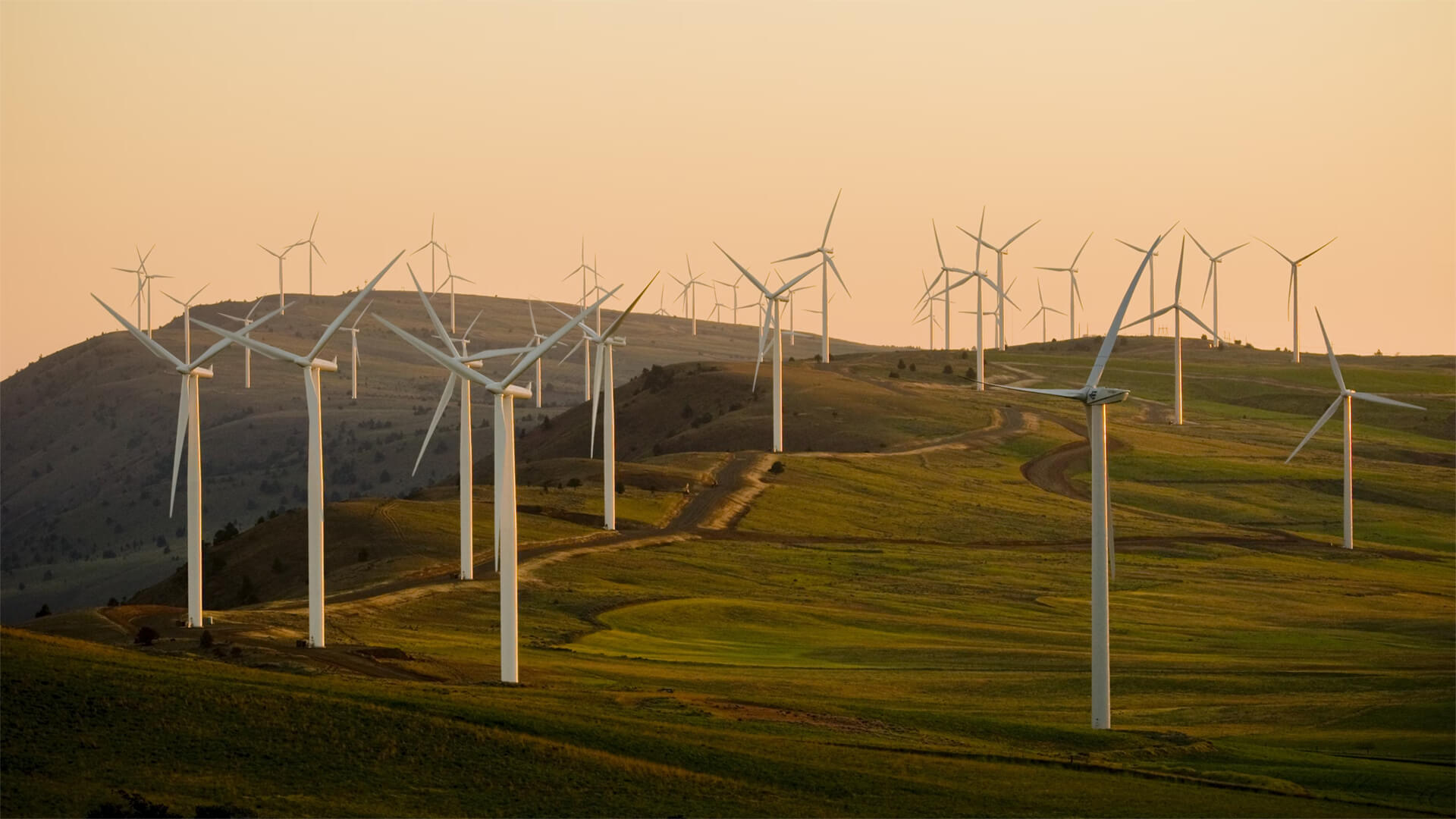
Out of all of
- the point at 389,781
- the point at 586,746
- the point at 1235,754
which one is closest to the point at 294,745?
the point at 389,781

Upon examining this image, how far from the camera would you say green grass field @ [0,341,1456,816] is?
45.7m

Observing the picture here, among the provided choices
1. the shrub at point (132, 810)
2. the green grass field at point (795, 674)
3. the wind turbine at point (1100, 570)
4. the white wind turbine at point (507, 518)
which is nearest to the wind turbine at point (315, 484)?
the green grass field at point (795, 674)

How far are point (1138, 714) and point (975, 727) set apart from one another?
28.3ft

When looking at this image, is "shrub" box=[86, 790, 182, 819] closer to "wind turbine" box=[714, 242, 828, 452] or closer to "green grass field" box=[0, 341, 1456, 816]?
"green grass field" box=[0, 341, 1456, 816]

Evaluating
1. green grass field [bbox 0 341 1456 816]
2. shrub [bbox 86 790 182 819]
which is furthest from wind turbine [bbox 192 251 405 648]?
shrub [bbox 86 790 182 819]

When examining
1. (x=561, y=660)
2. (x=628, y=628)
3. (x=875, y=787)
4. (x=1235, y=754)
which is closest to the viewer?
(x=875, y=787)

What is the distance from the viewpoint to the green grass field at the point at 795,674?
45.7 m

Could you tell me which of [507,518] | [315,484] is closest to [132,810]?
[507,518]

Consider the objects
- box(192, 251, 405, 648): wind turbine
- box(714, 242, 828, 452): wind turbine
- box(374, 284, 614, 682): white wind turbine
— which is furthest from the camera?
box(714, 242, 828, 452): wind turbine

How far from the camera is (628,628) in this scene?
85.5 metres

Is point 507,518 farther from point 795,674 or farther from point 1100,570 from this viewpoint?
point 1100,570

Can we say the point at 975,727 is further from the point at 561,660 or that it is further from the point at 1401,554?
the point at 1401,554

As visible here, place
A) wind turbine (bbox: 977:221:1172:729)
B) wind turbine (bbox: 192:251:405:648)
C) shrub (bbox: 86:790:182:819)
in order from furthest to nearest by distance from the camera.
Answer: wind turbine (bbox: 192:251:405:648) → wind turbine (bbox: 977:221:1172:729) → shrub (bbox: 86:790:182:819)

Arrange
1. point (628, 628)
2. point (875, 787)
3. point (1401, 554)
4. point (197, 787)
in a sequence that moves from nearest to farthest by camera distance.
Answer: point (197, 787) < point (875, 787) < point (628, 628) < point (1401, 554)
